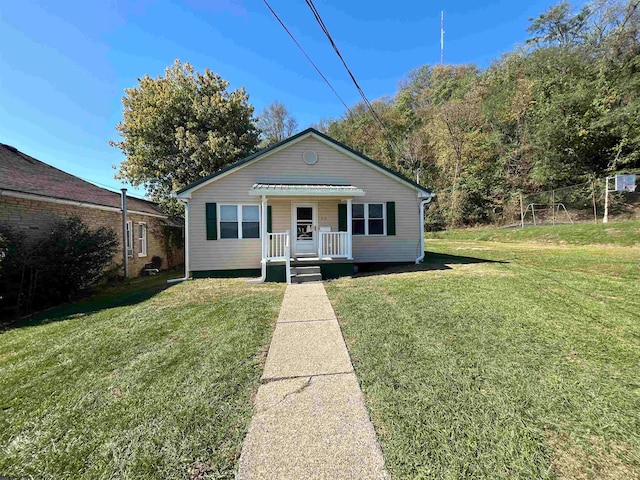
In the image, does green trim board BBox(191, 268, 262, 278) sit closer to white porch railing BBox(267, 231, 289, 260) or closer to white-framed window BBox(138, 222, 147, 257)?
white porch railing BBox(267, 231, 289, 260)

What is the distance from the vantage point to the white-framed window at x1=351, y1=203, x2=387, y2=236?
390 inches

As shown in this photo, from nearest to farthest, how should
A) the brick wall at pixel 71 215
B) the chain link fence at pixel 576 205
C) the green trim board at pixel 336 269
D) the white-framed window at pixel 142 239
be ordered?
the brick wall at pixel 71 215 < the green trim board at pixel 336 269 < the white-framed window at pixel 142 239 < the chain link fence at pixel 576 205

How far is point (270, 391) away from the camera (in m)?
2.74

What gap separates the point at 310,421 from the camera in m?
2.32

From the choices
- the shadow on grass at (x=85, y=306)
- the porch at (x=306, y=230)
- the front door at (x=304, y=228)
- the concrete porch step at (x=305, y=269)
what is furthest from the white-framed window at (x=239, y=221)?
the shadow on grass at (x=85, y=306)

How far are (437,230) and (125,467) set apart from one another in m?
25.5

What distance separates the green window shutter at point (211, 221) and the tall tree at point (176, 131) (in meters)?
8.21

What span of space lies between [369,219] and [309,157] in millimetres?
3104

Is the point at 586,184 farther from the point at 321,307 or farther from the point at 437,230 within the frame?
the point at 321,307

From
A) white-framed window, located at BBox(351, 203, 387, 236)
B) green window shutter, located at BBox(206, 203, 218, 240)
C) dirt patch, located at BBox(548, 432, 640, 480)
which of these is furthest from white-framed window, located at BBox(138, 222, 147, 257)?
dirt patch, located at BBox(548, 432, 640, 480)

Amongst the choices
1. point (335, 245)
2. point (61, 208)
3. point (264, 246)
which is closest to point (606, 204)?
point (335, 245)

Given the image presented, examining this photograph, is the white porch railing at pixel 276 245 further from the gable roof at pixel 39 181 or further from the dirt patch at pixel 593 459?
the dirt patch at pixel 593 459

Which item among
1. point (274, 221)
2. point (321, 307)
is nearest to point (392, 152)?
point (274, 221)

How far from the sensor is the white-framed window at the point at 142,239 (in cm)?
1221
